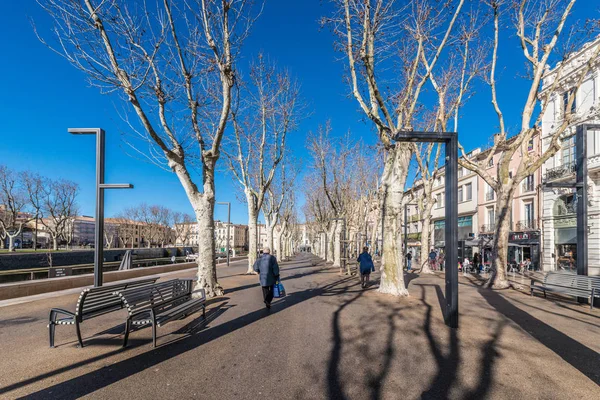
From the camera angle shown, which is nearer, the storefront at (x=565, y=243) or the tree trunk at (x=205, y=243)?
the tree trunk at (x=205, y=243)

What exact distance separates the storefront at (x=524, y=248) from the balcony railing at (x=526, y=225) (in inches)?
20.5

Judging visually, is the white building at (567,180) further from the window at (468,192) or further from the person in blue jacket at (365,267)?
the person in blue jacket at (365,267)

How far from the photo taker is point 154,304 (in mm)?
5414

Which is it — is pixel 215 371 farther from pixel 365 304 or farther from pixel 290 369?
pixel 365 304

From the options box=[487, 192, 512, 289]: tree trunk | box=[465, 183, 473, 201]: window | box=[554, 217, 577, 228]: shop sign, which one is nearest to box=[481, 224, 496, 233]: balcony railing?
box=[465, 183, 473, 201]: window

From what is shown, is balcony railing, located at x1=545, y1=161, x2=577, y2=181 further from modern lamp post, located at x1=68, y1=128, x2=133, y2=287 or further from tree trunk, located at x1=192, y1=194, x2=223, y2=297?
modern lamp post, located at x1=68, y1=128, x2=133, y2=287

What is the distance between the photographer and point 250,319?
21.6 feet

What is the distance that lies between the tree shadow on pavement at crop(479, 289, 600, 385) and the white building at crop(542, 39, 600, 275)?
1551cm

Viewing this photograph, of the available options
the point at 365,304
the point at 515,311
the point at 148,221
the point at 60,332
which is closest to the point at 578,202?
the point at 515,311

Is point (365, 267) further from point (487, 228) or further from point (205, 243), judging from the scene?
point (487, 228)

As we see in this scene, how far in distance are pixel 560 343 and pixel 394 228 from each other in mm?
4459

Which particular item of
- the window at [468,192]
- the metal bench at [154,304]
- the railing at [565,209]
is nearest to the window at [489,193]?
the window at [468,192]

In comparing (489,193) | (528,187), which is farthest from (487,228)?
(528,187)

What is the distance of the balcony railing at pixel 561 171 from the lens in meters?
20.4
